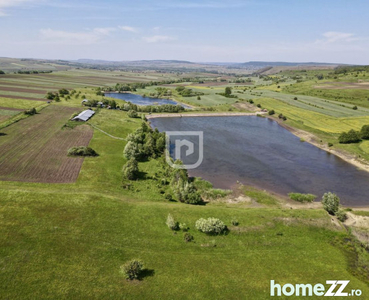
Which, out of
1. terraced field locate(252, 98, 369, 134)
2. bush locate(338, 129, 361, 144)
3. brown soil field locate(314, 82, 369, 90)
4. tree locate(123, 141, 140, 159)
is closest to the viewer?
tree locate(123, 141, 140, 159)

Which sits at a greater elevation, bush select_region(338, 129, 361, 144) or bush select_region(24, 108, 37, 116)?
bush select_region(24, 108, 37, 116)

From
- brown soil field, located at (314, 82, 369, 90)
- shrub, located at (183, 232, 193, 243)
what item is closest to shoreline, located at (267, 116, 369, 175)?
shrub, located at (183, 232, 193, 243)

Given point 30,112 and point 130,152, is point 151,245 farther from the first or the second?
point 30,112

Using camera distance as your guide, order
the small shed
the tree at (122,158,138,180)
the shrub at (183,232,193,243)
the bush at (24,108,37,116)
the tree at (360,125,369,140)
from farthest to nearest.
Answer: the bush at (24,108,37,116)
the small shed
the tree at (360,125,369,140)
the tree at (122,158,138,180)
the shrub at (183,232,193,243)

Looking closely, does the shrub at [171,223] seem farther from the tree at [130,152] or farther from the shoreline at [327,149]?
the shoreline at [327,149]

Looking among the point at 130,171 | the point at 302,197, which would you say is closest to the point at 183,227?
the point at 130,171

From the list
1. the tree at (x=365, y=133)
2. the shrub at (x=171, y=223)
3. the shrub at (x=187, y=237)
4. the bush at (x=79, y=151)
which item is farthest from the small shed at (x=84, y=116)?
the tree at (x=365, y=133)

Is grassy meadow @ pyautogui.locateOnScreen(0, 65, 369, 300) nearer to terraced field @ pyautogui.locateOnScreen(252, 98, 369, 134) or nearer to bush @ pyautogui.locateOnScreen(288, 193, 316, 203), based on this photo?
bush @ pyautogui.locateOnScreen(288, 193, 316, 203)

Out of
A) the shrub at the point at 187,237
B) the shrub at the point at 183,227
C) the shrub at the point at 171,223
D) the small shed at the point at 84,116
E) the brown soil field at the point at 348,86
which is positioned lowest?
the shrub at the point at 187,237
